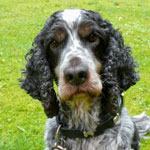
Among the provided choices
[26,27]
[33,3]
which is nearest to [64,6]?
[33,3]

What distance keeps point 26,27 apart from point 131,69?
35.2 ft

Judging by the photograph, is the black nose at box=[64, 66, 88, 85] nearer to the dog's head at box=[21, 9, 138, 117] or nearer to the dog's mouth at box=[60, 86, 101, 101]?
the dog's head at box=[21, 9, 138, 117]

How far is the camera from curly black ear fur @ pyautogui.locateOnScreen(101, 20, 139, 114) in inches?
180

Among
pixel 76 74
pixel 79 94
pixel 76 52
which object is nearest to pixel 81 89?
pixel 79 94

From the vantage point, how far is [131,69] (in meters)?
4.92

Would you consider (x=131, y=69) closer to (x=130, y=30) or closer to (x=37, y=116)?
(x=37, y=116)

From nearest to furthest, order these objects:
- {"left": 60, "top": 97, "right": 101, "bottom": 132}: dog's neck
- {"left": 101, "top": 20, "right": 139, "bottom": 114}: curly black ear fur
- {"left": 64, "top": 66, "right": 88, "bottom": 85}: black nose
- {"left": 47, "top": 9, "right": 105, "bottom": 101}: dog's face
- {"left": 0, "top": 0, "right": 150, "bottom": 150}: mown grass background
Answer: {"left": 64, "top": 66, "right": 88, "bottom": 85}: black nose, {"left": 47, "top": 9, "right": 105, "bottom": 101}: dog's face, {"left": 101, "top": 20, "right": 139, "bottom": 114}: curly black ear fur, {"left": 60, "top": 97, "right": 101, "bottom": 132}: dog's neck, {"left": 0, "top": 0, "right": 150, "bottom": 150}: mown grass background

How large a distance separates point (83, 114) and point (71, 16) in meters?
1.38

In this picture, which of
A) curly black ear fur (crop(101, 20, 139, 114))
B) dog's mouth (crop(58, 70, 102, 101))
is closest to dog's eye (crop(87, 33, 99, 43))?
curly black ear fur (crop(101, 20, 139, 114))

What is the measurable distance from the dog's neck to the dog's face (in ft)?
0.95

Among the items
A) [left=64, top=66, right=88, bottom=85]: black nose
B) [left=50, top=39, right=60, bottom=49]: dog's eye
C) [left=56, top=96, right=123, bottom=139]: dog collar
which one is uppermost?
[left=50, top=39, right=60, bottom=49]: dog's eye

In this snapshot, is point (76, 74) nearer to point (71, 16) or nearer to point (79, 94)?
point (79, 94)

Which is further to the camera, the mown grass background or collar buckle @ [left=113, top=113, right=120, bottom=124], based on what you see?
the mown grass background

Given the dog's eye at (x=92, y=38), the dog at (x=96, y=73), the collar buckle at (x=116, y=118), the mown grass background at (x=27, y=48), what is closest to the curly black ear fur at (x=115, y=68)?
the dog at (x=96, y=73)
